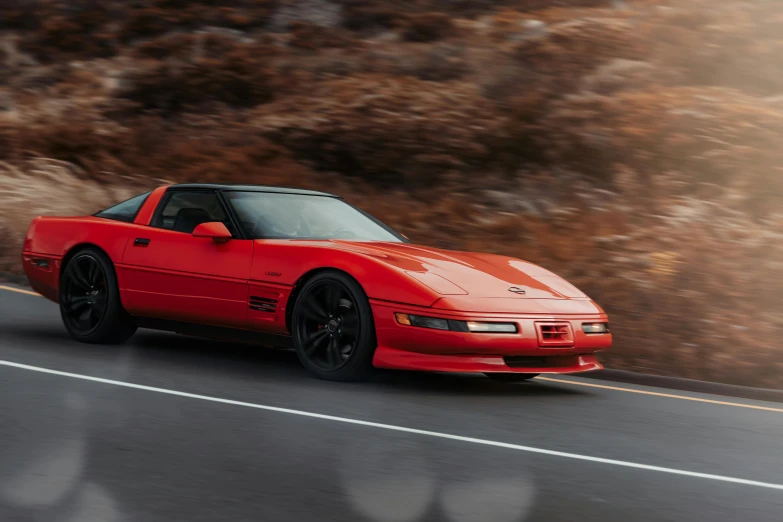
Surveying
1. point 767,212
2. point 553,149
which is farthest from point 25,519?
point 553,149

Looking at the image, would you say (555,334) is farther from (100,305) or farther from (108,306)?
(100,305)

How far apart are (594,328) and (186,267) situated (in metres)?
2.99

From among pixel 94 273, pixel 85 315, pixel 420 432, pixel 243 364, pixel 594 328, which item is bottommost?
pixel 243 364

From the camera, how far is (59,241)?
31.5 feet

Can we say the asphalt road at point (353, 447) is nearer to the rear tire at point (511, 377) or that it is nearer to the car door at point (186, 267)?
the rear tire at point (511, 377)

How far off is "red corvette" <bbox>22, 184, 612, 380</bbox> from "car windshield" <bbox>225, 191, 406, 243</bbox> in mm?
14

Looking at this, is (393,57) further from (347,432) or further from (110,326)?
(347,432)

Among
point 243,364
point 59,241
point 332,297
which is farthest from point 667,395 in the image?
point 59,241

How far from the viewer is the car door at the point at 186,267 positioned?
331 inches

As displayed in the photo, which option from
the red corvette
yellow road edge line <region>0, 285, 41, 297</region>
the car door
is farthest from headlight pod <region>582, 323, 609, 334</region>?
yellow road edge line <region>0, 285, 41, 297</region>

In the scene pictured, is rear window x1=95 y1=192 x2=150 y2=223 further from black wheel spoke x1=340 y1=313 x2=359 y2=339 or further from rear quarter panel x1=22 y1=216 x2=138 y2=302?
black wheel spoke x1=340 y1=313 x2=359 y2=339

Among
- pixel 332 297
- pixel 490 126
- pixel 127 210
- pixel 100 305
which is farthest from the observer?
pixel 490 126

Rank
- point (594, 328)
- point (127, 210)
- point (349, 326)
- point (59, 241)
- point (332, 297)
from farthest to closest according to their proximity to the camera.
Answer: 1. point (59, 241)
2. point (127, 210)
3. point (594, 328)
4. point (332, 297)
5. point (349, 326)

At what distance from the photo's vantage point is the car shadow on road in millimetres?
8055
